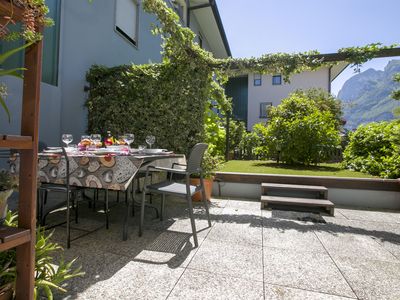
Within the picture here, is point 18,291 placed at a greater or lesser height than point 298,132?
lesser

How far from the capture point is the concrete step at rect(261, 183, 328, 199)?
406 cm

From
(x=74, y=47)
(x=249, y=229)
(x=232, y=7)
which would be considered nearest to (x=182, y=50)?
(x=74, y=47)

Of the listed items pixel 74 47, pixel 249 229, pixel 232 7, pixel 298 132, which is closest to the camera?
pixel 249 229

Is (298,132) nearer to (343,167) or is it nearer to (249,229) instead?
(343,167)

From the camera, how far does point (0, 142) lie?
102 cm

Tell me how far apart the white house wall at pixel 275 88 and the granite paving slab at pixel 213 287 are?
576 inches

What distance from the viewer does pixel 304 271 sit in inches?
77.3

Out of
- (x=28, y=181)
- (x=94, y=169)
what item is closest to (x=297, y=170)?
(x=94, y=169)

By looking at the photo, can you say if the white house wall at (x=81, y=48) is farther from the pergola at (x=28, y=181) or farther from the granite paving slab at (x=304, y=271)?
the granite paving slab at (x=304, y=271)

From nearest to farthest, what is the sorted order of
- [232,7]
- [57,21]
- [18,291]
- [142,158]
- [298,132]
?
[18,291], [142,158], [57,21], [298,132], [232,7]

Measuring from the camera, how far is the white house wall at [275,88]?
1470cm

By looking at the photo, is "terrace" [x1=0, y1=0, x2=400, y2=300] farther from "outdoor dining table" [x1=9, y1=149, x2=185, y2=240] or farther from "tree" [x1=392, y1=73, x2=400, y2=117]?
"tree" [x1=392, y1=73, x2=400, y2=117]

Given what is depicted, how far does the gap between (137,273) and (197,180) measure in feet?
8.15

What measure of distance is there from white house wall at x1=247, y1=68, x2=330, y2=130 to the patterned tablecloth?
46.6 ft
